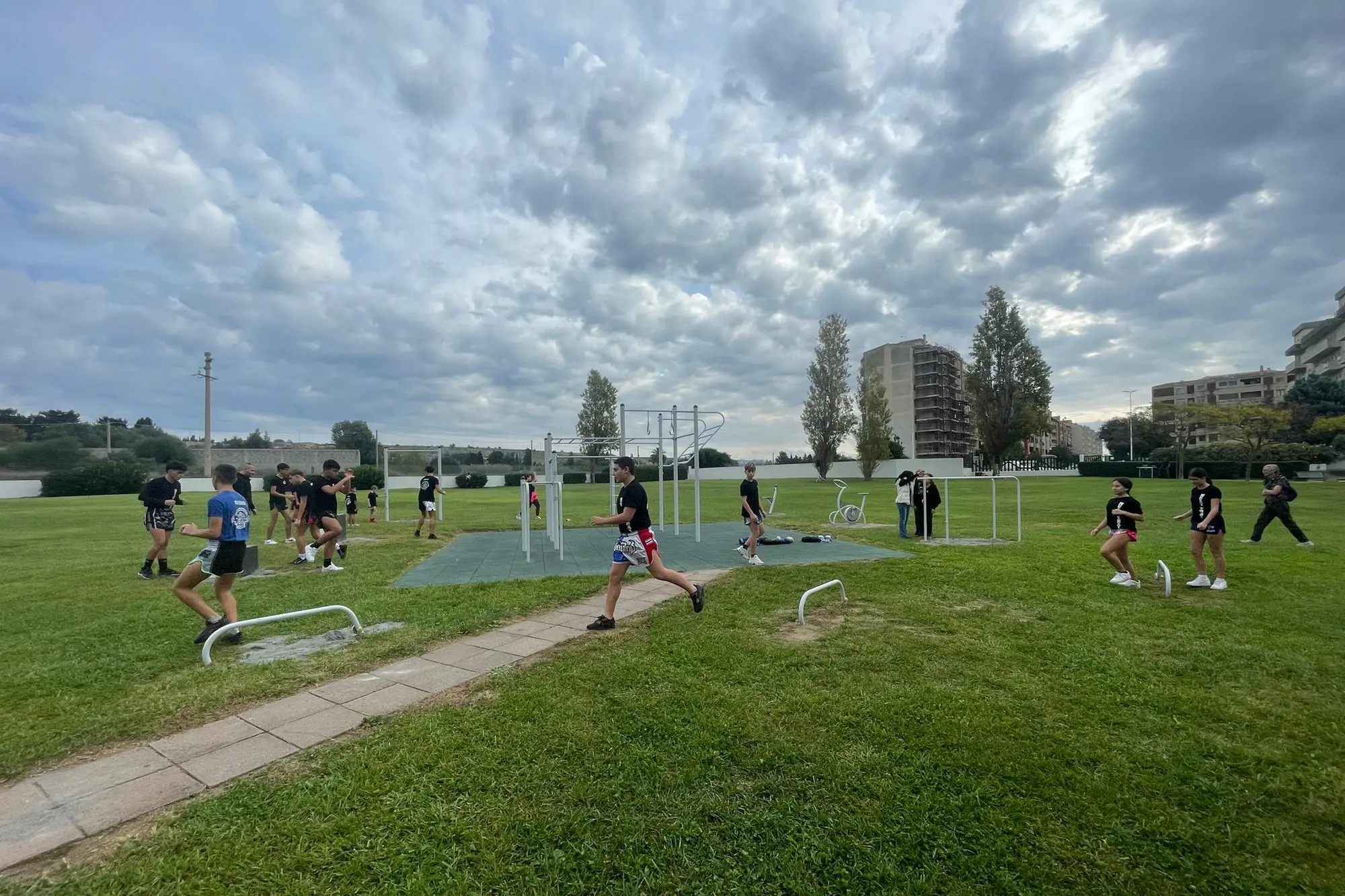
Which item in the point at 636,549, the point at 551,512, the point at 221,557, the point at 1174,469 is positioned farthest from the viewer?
the point at 1174,469

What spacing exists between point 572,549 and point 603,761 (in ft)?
29.1

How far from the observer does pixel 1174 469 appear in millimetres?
47812

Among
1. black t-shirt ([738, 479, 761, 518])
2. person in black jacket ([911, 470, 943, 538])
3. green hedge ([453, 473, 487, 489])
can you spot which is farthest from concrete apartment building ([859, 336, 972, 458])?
black t-shirt ([738, 479, 761, 518])

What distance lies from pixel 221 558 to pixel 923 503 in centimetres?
1177

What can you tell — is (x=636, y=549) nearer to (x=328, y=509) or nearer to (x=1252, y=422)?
(x=328, y=509)

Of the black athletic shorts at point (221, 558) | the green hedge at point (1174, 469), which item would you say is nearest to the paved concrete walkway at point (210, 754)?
the black athletic shorts at point (221, 558)

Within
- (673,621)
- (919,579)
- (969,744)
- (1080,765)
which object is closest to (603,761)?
(969,744)

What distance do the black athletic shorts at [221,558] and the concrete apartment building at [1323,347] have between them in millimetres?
70999

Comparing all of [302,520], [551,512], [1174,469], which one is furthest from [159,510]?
[1174,469]

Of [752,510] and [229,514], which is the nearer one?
[229,514]

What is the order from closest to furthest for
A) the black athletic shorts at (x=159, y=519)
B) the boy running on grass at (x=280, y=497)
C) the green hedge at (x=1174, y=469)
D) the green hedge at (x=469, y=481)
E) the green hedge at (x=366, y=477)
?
the black athletic shorts at (x=159, y=519) → the boy running on grass at (x=280, y=497) → the green hedge at (x=366, y=477) → the green hedge at (x=469, y=481) → the green hedge at (x=1174, y=469)

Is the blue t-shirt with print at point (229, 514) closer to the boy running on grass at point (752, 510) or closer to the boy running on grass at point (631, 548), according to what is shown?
the boy running on grass at point (631, 548)

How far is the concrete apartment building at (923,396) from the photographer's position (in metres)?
85.5

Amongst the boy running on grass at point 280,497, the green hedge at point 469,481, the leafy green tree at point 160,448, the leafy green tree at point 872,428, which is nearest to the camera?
the boy running on grass at point 280,497
